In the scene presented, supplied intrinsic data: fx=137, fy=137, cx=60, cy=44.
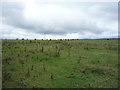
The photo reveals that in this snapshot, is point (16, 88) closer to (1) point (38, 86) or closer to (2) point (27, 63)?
(1) point (38, 86)

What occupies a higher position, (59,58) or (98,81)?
(59,58)

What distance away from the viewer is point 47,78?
29.7 ft

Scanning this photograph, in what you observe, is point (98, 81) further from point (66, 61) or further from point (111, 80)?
point (66, 61)

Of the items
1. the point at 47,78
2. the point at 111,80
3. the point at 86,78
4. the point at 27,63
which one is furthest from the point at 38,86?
the point at 111,80

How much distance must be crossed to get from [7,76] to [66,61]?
560cm

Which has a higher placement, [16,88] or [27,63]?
[27,63]

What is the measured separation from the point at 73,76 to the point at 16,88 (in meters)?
3.88

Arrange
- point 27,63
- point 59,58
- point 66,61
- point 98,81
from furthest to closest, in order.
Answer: point 59,58, point 66,61, point 27,63, point 98,81

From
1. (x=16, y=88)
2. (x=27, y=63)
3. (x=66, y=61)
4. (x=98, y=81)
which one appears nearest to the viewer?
(x=16, y=88)

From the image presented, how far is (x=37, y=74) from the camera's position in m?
9.58

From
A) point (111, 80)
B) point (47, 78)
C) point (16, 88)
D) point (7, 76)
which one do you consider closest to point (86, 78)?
point (111, 80)

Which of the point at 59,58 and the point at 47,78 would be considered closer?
the point at 47,78

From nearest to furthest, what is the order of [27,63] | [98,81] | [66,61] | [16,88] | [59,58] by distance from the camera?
[16,88] → [98,81] → [27,63] → [66,61] → [59,58]

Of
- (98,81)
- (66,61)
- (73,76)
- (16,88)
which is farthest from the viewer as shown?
(66,61)
